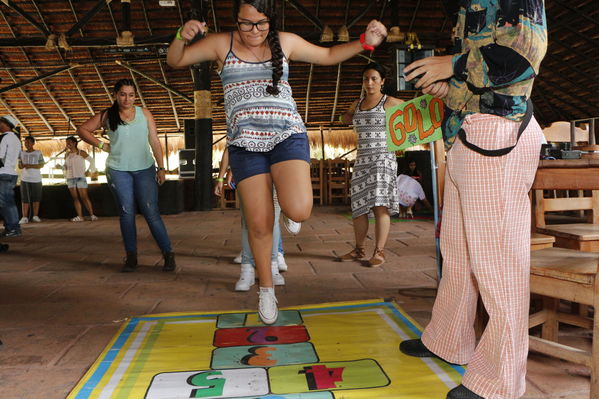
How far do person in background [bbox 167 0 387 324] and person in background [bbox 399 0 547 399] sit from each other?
737 mm

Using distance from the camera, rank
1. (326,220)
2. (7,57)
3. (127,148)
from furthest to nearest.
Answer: (7,57), (326,220), (127,148)

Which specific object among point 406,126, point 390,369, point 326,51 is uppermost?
point 326,51

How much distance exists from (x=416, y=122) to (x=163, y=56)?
414 inches

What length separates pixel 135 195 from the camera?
12.3 feet

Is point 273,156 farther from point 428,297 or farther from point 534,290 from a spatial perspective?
point 428,297

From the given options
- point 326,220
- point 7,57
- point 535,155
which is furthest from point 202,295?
point 7,57

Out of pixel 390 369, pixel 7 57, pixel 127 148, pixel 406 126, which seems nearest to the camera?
pixel 390 369

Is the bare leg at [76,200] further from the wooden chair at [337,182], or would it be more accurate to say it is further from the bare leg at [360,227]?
the bare leg at [360,227]

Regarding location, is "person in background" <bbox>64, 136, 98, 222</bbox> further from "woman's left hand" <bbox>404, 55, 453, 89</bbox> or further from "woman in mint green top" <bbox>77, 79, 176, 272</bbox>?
"woman's left hand" <bbox>404, 55, 453, 89</bbox>

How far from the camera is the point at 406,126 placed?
190cm

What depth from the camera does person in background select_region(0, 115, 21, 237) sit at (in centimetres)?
584

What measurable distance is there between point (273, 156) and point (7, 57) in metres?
14.8

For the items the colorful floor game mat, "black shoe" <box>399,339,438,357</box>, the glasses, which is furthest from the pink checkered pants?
the glasses

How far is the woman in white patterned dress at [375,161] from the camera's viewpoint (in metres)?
3.67
